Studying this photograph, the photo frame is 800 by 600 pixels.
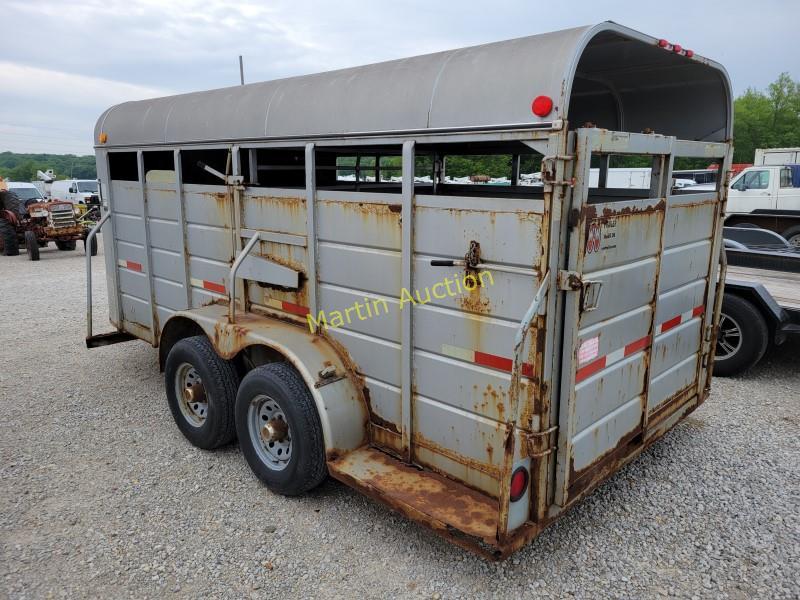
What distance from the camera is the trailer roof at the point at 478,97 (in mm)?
2641

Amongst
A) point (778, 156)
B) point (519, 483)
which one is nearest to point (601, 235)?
point (519, 483)

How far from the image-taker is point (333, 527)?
11.4 feet

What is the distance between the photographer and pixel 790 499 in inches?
148

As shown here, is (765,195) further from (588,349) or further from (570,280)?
(570,280)

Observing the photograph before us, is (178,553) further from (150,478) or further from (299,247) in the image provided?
(299,247)

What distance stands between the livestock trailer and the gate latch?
0.5 inches

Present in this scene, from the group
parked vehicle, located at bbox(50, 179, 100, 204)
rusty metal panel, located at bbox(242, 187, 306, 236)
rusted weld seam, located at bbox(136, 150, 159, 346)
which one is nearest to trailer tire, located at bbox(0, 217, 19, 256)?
parked vehicle, located at bbox(50, 179, 100, 204)

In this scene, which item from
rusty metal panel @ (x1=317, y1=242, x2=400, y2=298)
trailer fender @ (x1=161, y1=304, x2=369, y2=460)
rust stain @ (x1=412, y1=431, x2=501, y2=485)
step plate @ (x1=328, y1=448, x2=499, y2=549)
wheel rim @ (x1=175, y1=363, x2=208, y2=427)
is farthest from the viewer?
wheel rim @ (x1=175, y1=363, x2=208, y2=427)

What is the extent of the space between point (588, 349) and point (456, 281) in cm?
72

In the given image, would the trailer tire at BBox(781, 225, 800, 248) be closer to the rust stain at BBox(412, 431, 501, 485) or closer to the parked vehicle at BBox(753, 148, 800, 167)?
the parked vehicle at BBox(753, 148, 800, 167)

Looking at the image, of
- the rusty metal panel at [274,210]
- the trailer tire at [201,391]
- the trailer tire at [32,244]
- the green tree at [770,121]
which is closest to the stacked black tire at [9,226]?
the trailer tire at [32,244]

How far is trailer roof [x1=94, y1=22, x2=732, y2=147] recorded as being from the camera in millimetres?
2641

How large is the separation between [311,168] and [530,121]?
1457mm

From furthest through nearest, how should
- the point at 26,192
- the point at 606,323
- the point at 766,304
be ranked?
the point at 26,192 → the point at 766,304 → the point at 606,323
